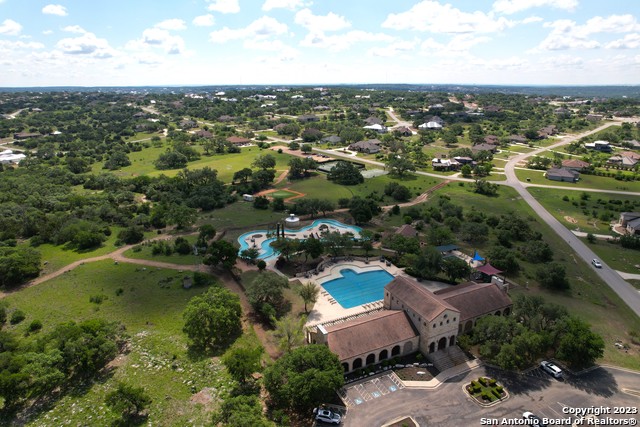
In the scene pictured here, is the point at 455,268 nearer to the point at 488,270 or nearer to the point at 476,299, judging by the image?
the point at 488,270

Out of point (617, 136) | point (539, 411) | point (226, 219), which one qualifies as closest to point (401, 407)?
point (539, 411)

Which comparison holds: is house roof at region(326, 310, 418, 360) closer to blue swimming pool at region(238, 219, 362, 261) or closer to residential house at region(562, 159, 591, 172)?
blue swimming pool at region(238, 219, 362, 261)

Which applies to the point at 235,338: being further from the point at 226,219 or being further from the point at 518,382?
the point at 226,219

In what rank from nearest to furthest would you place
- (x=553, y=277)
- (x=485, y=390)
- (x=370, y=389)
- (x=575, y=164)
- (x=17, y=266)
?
(x=485, y=390)
(x=370, y=389)
(x=553, y=277)
(x=17, y=266)
(x=575, y=164)

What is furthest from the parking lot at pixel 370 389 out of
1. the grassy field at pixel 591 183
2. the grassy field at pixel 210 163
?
the grassy field at pixel 591 183

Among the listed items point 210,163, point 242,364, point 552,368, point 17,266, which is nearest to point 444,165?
point 210,163

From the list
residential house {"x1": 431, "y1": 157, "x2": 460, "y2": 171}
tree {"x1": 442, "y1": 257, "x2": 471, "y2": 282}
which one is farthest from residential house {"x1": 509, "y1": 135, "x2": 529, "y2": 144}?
tree {"x1": 442, "y1": 257, "x2": 471, "y2": 282}
